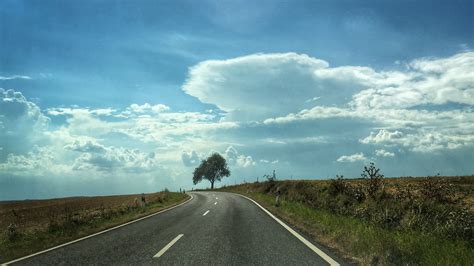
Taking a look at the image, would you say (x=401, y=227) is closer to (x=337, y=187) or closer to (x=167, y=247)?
(x=167, y=247)

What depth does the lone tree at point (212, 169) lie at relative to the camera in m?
110

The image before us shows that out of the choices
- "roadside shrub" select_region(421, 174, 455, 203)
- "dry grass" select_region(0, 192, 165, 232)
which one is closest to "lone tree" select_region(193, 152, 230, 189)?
"dry grass" select_region(0, 192, 165, 232)

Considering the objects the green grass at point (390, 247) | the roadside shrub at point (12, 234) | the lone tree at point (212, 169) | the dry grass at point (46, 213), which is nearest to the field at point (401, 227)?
the green grass at point (390, 247)

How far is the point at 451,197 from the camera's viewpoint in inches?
617

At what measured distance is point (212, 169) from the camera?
109875mm

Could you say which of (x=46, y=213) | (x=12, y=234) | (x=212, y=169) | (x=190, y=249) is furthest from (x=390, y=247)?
(x=212, y=169)

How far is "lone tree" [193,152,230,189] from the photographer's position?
4331 inches

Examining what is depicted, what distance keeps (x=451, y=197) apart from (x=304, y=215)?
18.9ft

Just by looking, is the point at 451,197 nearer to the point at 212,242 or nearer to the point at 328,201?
the point at 328,201

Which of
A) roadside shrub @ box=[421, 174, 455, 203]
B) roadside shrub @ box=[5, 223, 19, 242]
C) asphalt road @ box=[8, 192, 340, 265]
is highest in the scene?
roadside shrub @ box=[421, 174, 455, 203]

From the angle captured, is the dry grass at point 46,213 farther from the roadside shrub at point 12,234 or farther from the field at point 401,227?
the field at point 401,227

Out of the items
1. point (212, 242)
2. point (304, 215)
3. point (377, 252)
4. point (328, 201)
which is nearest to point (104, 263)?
point (212, 242)

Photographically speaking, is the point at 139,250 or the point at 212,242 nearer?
the point at 139,250

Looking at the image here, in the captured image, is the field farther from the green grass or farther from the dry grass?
the dry grass
